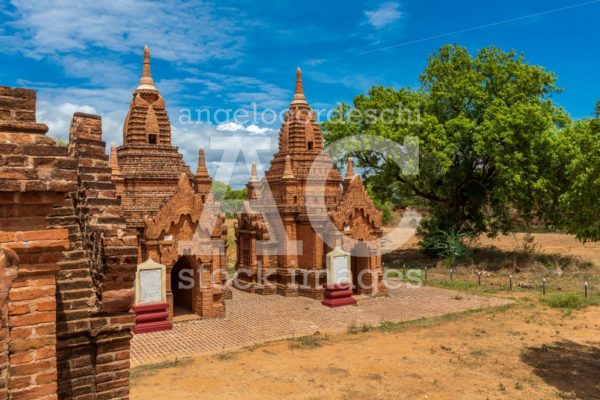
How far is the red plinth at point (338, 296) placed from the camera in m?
18.4

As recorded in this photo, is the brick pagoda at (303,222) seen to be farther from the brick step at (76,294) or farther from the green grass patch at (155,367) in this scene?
the brick step at (76,294)

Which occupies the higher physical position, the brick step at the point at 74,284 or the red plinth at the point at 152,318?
the brick step at the point at 74,284

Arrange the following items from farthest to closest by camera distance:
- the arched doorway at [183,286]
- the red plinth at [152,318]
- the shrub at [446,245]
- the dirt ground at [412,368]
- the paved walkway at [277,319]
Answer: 1. the shrub at [446,245]
2. the arched doorway at [183,286]
3. the red plinth at [152,318]
4. the paved walkway at [277,319]
5. the dirt ground at [412,368]

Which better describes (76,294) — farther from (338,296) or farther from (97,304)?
(338,296)

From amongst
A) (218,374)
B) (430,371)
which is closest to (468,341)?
(430,371)

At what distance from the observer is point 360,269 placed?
20.8 meters

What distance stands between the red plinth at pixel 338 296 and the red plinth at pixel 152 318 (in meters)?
6.21

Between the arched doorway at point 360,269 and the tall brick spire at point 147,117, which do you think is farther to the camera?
the arched doorway at point 360,269

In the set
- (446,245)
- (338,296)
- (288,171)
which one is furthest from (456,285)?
(288,171)

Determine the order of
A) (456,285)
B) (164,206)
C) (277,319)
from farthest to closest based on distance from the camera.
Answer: (456,285) < (277,319) < (164,206)

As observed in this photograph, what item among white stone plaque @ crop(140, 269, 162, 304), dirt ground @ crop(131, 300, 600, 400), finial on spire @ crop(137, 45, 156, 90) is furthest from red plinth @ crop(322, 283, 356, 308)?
finial on spire @ crop(137, 45, 156, 90)

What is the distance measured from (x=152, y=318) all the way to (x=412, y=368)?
8.17m

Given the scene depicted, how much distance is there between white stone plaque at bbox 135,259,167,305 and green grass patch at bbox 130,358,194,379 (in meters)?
3.28

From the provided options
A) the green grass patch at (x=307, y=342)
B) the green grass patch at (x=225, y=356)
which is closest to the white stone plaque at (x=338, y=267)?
the green grass patch at (x=307, y=342)
